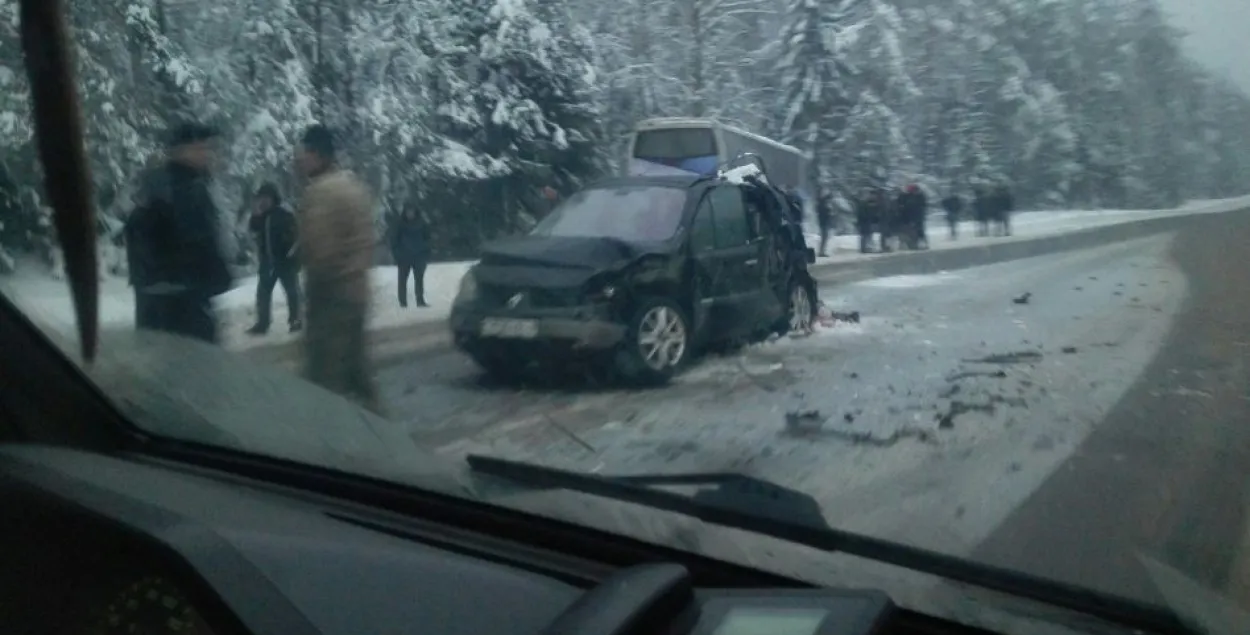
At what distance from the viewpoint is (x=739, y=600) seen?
2.42 metres

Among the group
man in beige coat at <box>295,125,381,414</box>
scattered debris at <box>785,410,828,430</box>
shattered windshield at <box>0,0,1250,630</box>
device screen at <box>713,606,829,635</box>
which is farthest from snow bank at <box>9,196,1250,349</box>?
device screen at <box>713,606,829,635</box>

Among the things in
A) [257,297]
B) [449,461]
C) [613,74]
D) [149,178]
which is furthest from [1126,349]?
[149,178]

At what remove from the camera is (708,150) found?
2.98 metres

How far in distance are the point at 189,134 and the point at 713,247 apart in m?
1.83

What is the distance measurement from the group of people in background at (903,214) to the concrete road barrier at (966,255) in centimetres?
4

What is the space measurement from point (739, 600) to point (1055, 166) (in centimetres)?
118

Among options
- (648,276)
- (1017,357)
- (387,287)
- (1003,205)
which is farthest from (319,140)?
(1017,357)

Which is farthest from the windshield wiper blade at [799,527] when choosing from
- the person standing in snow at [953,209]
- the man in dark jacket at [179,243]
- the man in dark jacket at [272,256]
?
the man in dark jacket at [179,243]

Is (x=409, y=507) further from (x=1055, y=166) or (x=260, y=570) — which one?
(x=1055, y=166)

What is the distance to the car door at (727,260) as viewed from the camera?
308cm

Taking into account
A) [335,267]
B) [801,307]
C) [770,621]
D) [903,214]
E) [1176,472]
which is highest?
[903,214]

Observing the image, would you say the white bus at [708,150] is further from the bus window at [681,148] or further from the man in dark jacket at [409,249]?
the man in dark jacket at [409,249]

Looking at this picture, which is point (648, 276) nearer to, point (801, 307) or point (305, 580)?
point (801, 307)

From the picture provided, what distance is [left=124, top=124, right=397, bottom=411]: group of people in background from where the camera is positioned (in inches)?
144
